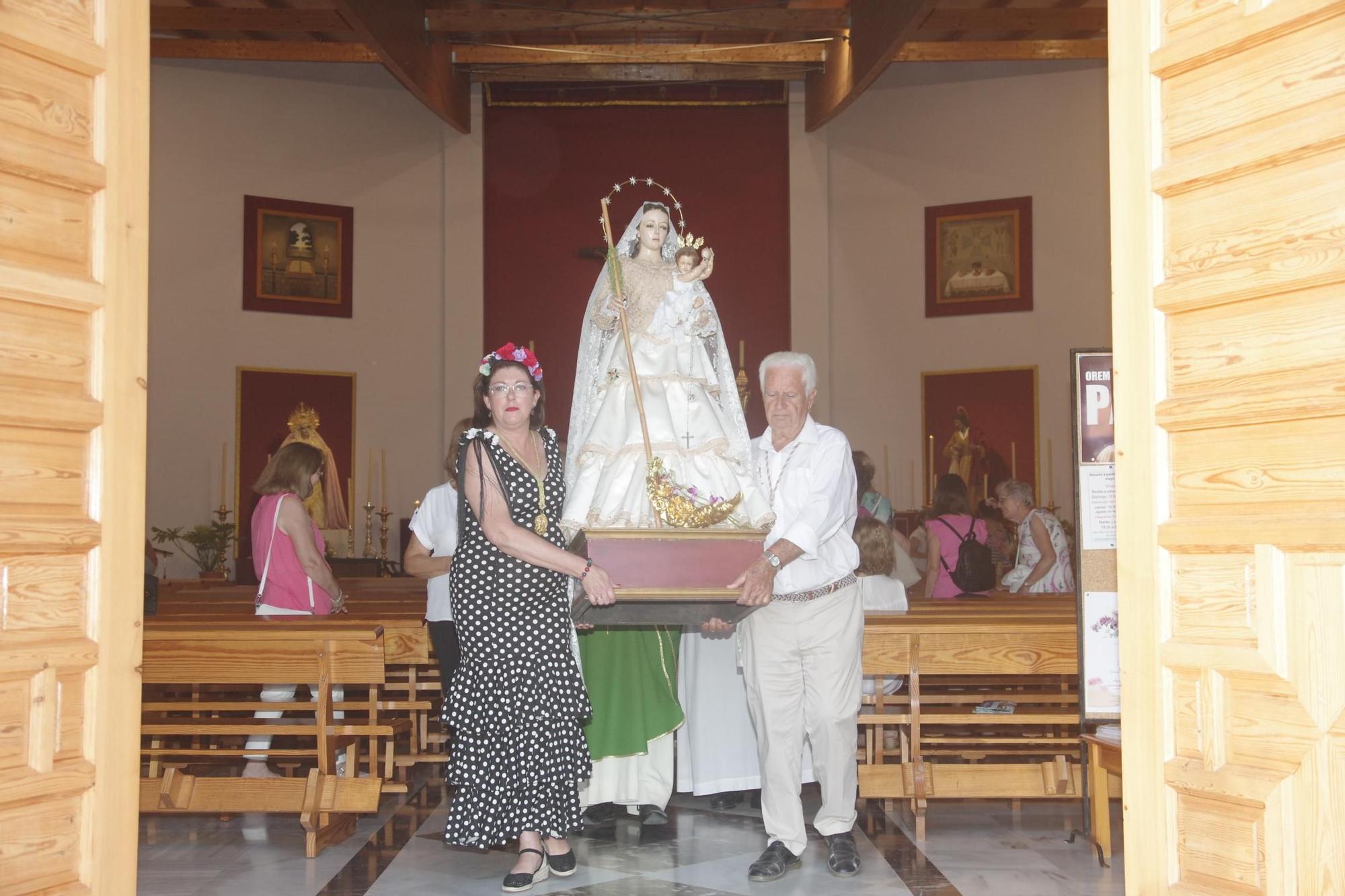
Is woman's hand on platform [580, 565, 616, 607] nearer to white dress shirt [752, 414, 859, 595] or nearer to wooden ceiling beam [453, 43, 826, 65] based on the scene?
white dress shirt [752, 414, 859, 595]

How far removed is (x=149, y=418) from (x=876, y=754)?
337 inches

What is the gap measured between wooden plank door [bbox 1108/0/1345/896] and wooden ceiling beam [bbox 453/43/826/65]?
32.2 feet

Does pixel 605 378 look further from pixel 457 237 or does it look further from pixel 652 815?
pixel 457 237

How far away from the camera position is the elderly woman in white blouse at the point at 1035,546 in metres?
6.97

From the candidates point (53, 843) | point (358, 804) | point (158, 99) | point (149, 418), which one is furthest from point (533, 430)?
point (158, 99)

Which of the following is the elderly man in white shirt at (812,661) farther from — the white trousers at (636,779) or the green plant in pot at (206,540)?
the green plant in pot at (206,540)

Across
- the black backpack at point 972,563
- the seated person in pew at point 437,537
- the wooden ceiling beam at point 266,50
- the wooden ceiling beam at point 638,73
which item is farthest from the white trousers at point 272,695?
the wooden ceiling beam at point 638,73

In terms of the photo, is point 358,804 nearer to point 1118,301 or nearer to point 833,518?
point 833,518

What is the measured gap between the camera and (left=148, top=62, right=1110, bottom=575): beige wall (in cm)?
1242

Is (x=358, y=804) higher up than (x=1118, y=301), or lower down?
lower down

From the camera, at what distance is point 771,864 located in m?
4.42

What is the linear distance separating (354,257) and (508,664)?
9.61 m

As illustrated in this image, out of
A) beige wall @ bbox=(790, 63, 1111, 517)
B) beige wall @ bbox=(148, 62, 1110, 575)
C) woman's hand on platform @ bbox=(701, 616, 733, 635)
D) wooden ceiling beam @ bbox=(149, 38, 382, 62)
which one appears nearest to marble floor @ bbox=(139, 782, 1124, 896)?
woman's hand on platform @ bbox=(701, 616, 733, 635)

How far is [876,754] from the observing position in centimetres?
558
